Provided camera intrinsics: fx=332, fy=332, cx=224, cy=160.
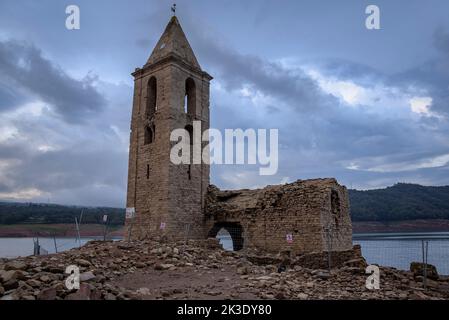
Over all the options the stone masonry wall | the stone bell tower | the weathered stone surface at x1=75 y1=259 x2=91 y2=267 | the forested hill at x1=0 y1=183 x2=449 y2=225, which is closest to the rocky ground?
the weathered stone surface at x1=75 y1=259 x2=91 y2=267

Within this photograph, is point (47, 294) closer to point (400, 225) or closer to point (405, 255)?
point (405, 255)

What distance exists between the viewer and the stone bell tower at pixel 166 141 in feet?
54.7

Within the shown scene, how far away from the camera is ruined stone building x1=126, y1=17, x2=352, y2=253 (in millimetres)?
15172

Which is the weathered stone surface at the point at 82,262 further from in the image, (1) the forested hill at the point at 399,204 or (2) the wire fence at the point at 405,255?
(1) the forested hill at the point at 399,204

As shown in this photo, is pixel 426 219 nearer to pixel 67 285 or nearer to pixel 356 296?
pixel 356 296

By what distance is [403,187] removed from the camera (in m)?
84.2

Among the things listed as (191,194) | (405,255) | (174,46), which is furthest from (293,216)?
(174,46)

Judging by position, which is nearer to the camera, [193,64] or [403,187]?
[193,64]

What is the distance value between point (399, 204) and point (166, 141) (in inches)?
2703

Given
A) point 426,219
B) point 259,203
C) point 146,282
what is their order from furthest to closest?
point 426,219 → point 259,203 → point 146,282

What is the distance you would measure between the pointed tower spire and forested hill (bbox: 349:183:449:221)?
2177 inches

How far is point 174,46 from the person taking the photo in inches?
727

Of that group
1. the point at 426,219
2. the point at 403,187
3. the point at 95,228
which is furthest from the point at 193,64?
the point at 403,187

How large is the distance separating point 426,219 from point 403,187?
716 inches
